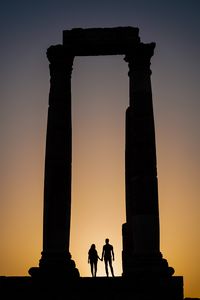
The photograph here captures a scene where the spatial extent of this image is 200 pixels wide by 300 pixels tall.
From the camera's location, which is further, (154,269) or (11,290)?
(154,269)

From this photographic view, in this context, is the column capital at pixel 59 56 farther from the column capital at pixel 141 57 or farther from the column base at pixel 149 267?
the column base at pixel 149 267

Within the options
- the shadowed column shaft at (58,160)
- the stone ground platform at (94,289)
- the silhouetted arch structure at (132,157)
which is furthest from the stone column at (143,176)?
the shadowed column shaft at (58,160)

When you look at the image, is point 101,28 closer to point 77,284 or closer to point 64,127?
point 64,127

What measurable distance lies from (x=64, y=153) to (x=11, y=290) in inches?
639

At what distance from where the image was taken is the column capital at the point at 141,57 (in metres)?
62.7

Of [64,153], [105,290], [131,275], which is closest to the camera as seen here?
[105,290]

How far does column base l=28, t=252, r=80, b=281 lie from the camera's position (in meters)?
56.8

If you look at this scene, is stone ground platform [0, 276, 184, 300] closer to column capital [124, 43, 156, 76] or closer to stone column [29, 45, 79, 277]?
stone column [29, 45, 79, 277]

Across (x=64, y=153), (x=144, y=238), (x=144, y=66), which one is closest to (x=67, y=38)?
(x=144, y=66)

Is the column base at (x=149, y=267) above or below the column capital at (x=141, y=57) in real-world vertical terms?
below

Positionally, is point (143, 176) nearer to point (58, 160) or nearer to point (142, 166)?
point (142, 166)

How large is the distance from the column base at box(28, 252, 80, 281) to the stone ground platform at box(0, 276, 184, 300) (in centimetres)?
347

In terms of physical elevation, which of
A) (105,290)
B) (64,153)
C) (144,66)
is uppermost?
(144,66)

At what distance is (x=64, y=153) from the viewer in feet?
201
